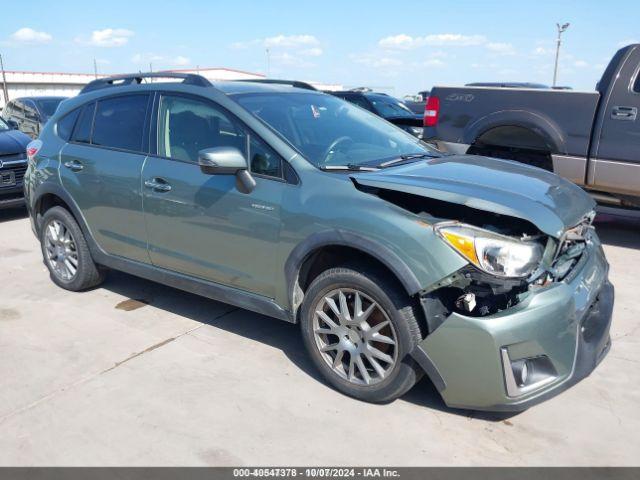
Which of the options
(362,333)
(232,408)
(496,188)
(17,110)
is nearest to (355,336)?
(362,333)

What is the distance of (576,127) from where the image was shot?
6.26 metres

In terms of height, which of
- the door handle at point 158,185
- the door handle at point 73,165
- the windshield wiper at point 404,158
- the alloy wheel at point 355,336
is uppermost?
the windshield wiper at point 404,158

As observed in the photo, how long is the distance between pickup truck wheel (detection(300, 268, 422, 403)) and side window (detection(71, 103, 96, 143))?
2.63 metres

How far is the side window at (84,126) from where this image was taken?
481 cm

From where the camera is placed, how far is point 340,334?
3.32 m

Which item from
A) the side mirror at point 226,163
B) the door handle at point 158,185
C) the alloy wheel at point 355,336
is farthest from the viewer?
the door handle at point 158,185

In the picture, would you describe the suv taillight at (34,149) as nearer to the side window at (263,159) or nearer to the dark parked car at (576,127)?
the side window at (263,159)

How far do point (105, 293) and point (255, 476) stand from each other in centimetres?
297

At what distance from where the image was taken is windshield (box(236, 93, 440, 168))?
371 centimetres

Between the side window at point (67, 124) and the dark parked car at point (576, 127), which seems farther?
the dark parked car at point (576, 127)

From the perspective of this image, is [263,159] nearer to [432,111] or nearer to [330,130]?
[330,130]

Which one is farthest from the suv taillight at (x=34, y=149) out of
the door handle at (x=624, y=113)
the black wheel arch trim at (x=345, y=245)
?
the door handle at (x=624, y=113)

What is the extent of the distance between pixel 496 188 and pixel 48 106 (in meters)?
13.5

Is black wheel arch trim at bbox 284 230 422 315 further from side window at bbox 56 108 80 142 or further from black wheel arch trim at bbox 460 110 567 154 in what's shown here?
black wheel arch trim at bbox 460 110 567 154
